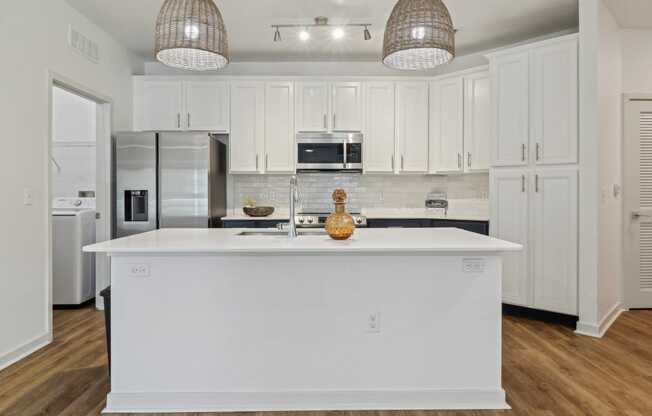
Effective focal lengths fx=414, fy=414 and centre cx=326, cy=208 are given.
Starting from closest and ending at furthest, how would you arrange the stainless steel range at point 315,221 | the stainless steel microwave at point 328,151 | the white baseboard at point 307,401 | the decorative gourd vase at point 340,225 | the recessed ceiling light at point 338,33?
the white baseboard at point 307,401, the decorative gourd vase at point 340,225, the recessed ceiling light at point 338,33, the stainless steel range at point 315,221, the stainless steel microwave at point 328,151

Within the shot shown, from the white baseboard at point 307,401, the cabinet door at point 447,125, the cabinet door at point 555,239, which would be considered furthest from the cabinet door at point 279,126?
the white baseboard at point 307,401

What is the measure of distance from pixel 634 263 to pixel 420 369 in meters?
3.12

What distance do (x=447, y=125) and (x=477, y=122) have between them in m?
0.33

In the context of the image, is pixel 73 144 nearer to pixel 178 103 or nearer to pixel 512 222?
pixel 178 103

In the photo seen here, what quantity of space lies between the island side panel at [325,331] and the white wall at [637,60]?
10.1 feet

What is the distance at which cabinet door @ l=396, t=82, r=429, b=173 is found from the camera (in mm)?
4621

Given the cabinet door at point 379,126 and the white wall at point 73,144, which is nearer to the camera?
the cabinet door at point 379,126

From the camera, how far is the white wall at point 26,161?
276 centimetres

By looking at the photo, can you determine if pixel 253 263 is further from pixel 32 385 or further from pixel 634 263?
pixel 634 263

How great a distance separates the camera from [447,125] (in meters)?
4.50

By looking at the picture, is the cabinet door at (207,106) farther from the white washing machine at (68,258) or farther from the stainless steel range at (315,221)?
the white washing machine at (68,258)

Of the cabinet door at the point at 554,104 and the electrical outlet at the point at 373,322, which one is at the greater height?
the cabinet door at the point at 554,104

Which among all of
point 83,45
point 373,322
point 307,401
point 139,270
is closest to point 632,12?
point 373,322

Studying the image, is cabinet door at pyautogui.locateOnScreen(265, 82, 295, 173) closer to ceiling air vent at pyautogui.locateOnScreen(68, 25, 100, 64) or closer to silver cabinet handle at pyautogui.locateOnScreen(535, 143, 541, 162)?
ceiling air vent at pyautogui.locateOnScreen(68, 25, 100, 64)
